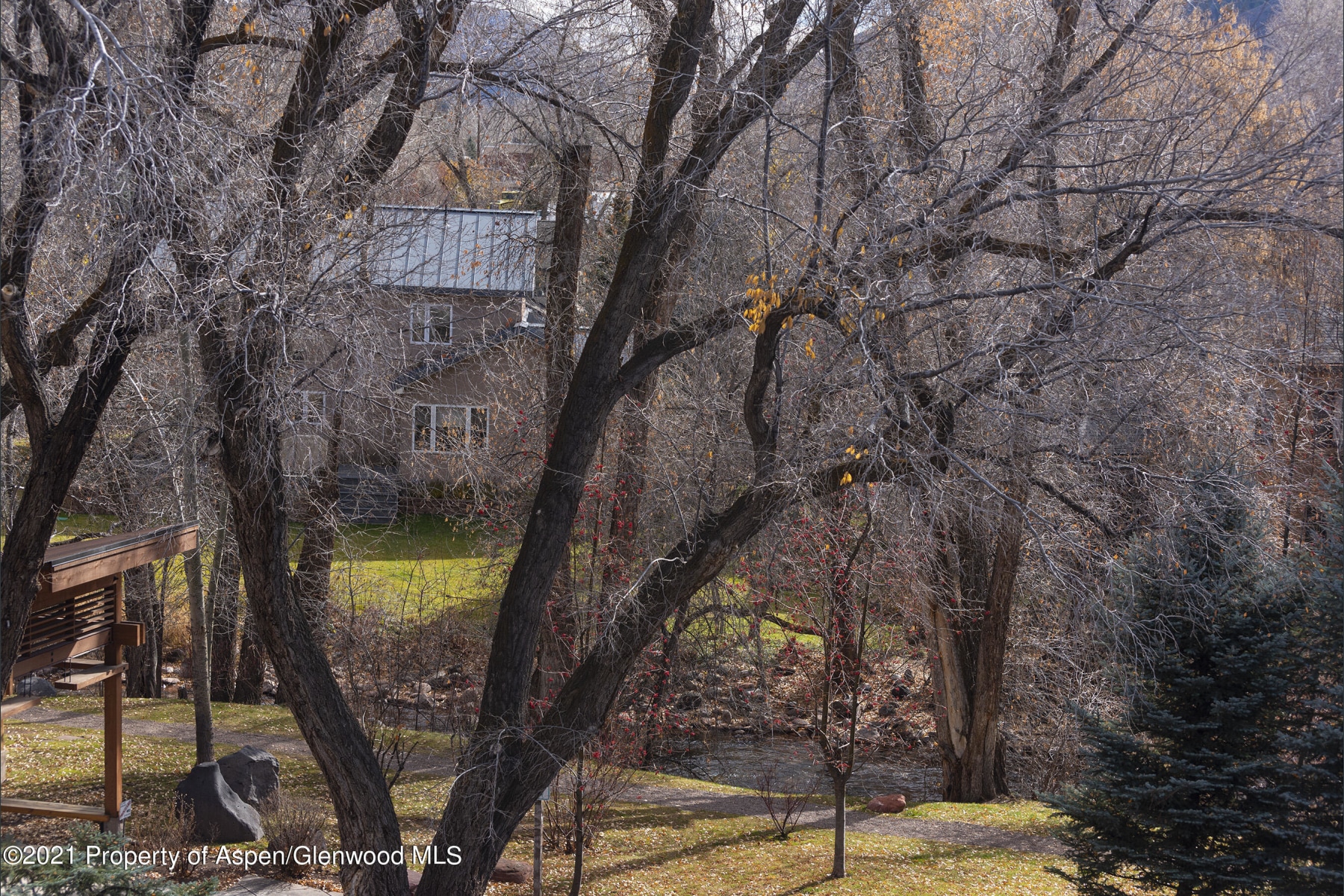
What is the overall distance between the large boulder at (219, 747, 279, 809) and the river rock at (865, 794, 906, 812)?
22.3 feet

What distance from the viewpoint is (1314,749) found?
573 cm

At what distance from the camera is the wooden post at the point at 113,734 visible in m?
6.87

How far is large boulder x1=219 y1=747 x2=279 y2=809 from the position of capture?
909 centimetres

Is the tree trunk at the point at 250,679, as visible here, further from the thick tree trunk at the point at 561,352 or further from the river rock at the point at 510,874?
the river rock at the point at 510,874

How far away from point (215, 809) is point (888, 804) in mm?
7463

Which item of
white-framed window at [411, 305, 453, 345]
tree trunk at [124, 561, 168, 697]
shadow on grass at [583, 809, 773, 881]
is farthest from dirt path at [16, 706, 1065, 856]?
white-framed window at [411, 305, 453, 345]

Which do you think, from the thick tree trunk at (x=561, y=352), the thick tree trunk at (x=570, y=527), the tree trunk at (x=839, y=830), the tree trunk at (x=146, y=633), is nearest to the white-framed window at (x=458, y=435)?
the thick tree trunk at (x=561, y=352)

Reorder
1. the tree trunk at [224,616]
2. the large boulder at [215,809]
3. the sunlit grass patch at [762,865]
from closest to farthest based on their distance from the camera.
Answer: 1. the large boulder at [215,809]
2. the sunlit grass patch at [762,865]
3. the tree trunk at [224,616]

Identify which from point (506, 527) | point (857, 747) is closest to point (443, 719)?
point (506, 527)

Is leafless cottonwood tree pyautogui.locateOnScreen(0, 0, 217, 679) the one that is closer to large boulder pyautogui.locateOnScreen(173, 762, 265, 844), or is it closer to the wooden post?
the wooden post

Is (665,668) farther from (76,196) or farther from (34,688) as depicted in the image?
(34,688)

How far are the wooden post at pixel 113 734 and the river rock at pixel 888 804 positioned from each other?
26.8 ft

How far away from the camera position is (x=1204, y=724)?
627 centimetres

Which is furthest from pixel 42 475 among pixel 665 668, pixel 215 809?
pixel 665 668
